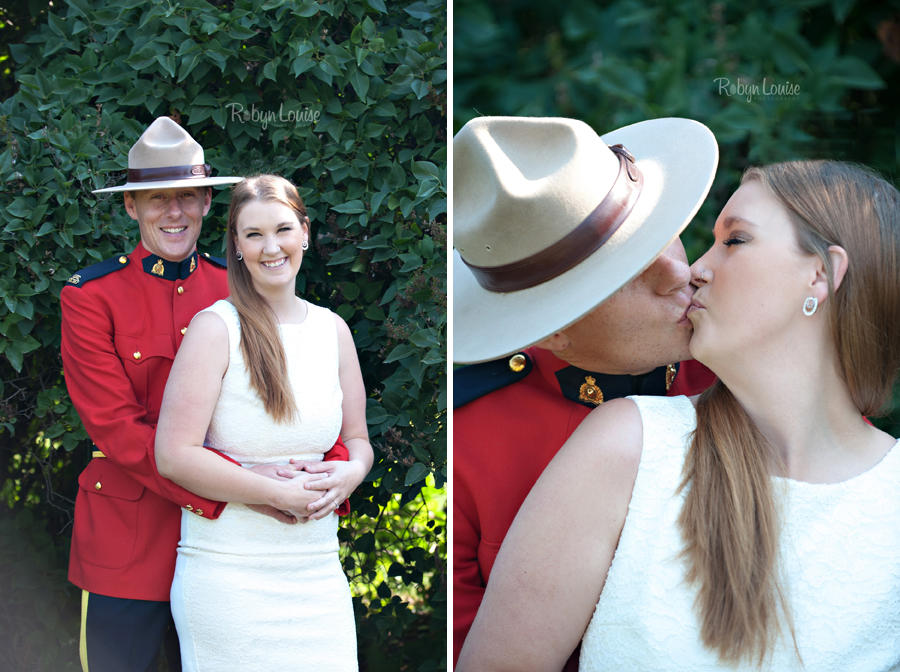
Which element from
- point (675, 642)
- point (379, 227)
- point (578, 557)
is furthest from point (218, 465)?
point (675, 642)

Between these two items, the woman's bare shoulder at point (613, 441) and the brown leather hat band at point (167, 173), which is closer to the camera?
the woman's bare shoulder at point (613, 441)

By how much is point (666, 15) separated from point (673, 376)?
72 cm

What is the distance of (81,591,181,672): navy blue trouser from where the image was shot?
1440 mm

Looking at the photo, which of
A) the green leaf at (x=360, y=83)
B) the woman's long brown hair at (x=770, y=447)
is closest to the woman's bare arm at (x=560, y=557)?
the woman's long brown hair at (x=770, y=447)

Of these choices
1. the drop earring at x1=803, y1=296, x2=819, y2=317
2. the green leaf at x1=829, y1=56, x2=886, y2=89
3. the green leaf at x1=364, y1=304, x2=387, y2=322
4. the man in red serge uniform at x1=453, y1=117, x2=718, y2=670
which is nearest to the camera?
the drop earring at x1=803, y1=296, x2=819, y2=317

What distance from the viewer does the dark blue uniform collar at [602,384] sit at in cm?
149

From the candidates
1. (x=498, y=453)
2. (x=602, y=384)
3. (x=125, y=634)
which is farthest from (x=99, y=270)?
(x=602, y=384)

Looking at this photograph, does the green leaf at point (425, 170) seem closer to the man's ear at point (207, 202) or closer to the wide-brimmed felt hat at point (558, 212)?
the wide-brimmed felt hat at point (558, 212)

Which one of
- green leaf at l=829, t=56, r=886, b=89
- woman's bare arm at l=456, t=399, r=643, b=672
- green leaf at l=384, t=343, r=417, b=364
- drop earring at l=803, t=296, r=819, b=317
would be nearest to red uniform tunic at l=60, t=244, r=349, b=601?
green leaf at l=384, t=343, r=417, b=364

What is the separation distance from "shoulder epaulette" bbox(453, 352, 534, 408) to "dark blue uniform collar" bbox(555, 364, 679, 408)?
8cm

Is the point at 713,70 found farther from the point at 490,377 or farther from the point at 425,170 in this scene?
the point at 490,377

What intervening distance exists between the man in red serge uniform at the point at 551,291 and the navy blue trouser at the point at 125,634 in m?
0.57

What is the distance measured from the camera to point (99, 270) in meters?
1.43

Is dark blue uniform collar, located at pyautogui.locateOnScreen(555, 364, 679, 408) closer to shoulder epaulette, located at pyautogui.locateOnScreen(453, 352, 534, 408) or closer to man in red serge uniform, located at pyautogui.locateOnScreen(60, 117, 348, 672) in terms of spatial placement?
shoulder epaulette, located at pyautogui.locateOnScreen(453, 352, 534, 408)
